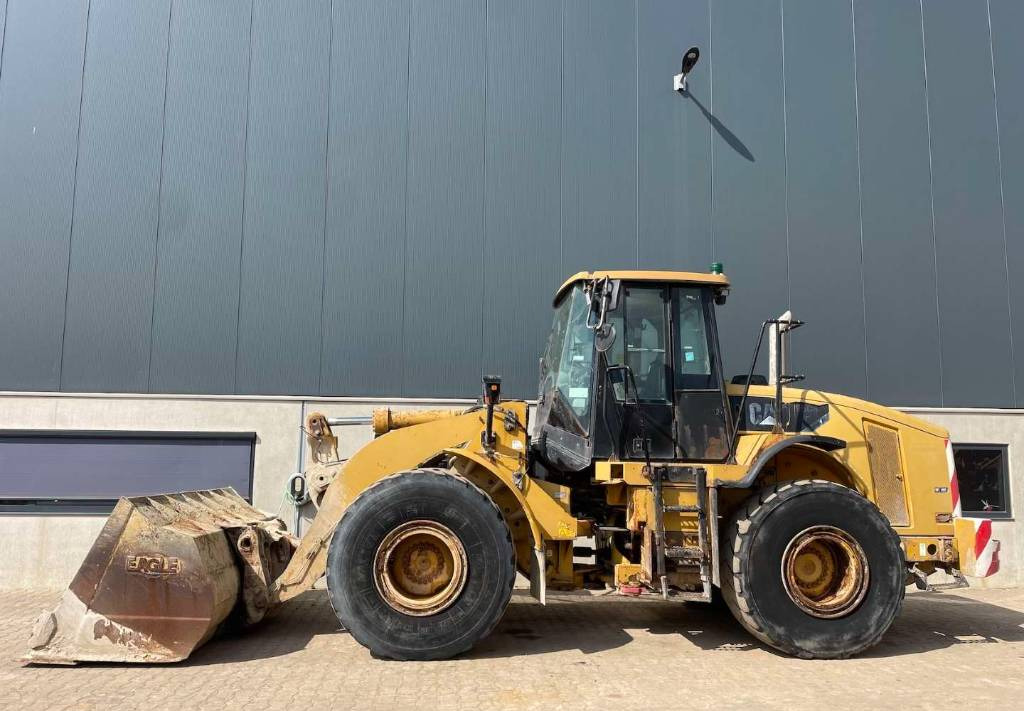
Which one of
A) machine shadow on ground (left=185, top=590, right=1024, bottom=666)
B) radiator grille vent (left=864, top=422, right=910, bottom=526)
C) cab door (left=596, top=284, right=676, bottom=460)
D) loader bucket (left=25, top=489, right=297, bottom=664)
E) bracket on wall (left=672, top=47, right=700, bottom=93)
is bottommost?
machine shadow on ground (left=185, top=590, right=1024, bottom=666)

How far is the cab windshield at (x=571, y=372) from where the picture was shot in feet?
19.5

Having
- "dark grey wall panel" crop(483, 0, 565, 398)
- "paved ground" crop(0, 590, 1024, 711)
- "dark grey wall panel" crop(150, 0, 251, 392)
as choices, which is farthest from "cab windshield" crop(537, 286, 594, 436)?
"dark grey wall panel" crop(150, 0, 251, 392)

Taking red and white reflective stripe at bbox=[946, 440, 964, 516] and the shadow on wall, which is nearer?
red and white reflective stripe at bbox=[946, 440, 964, 516]

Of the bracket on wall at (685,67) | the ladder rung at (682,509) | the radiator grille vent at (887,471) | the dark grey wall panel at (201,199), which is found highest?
the bracket on wall at (685,67)

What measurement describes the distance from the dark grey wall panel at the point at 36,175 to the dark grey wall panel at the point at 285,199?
7.48 feet

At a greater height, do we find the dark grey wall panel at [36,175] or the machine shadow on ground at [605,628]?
the dark grey wall panel at [36,175]

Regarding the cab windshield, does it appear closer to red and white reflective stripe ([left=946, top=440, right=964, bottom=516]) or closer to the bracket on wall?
red and white reflective stripe ([left=946, top=440, right=964, bottom=516])

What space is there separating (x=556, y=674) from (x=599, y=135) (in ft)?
23.8

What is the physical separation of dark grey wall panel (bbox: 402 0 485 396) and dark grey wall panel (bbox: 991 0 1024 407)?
7.48 metres

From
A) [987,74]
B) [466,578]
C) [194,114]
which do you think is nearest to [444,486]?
[466,578]

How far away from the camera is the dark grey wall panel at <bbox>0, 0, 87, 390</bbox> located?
28.9ft

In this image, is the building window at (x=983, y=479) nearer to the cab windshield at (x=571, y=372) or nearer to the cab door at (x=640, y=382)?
the cab door at (x=640, y=382)

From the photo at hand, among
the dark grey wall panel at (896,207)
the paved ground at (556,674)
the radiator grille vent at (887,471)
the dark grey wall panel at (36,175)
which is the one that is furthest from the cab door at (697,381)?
the dark grey wall panel at (36,175)

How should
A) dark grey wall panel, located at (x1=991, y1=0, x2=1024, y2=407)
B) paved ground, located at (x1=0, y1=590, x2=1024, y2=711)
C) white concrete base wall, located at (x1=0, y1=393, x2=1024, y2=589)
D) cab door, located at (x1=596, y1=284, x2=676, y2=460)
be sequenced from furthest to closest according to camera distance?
1. dark grey wall panel, located at (x1=991, y1=0, x2=1024, y2=407)
2. white concrete base wall, located at (x1=0, y1=393, x2=1024, y2=589)
3. cab door, located at (x1=596, y1=284, x2=676, y2=460)
4. paved ground, located at (x1=0, y1=590, x2=1024, y2=711)
